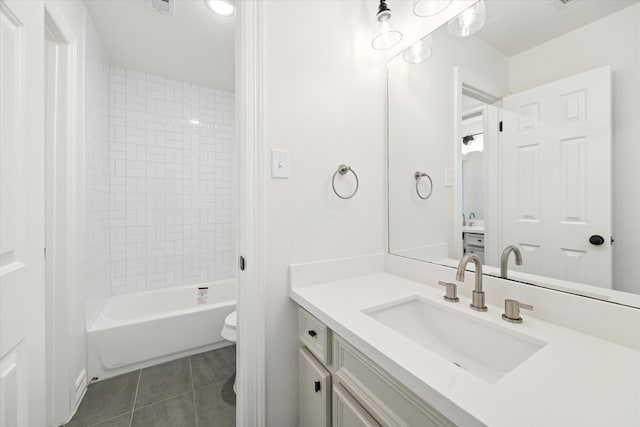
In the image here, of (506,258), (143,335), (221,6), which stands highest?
(221,6)

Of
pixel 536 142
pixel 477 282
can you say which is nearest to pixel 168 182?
pixel 477 282

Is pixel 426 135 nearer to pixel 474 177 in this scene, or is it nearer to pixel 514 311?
pixel 474 177

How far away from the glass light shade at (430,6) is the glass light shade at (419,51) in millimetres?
103

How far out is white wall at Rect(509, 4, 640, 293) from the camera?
2.19 ft

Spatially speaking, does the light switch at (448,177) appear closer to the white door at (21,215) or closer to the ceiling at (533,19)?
the ceiling at (533,19)

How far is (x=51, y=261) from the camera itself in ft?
4.37

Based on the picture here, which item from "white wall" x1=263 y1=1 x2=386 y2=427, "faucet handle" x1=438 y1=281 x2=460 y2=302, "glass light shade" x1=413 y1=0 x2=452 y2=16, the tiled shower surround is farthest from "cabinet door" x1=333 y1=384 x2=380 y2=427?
the tiled shower surround

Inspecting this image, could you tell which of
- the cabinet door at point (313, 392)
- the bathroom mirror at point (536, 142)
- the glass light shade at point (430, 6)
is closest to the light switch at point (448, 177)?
the bathroom mirror at point (536, 142)

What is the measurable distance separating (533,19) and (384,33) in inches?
22.7

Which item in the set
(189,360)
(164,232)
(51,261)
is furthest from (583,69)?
(164,232)

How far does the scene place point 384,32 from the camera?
1204mm

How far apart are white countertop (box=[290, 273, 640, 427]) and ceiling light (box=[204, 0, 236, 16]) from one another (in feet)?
6.37

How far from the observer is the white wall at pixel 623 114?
669mm

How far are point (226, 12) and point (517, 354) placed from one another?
7.58ft
